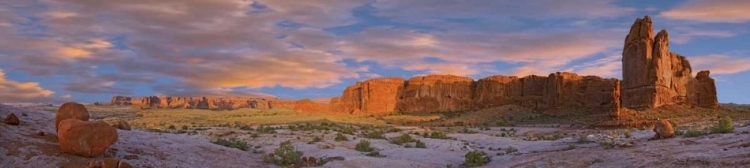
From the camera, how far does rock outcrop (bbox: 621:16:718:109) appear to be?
53.2 m

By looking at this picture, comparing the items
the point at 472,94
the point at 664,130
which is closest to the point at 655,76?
the point at 664,130

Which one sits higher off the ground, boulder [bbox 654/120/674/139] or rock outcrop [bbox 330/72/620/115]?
rock outcrop [bbox 330/72/620/115]

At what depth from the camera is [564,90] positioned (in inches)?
3219

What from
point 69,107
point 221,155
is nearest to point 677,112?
point 221,155

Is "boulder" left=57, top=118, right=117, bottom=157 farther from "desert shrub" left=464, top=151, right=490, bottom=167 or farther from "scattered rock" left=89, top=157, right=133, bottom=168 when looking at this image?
"desert shrub" left=464, top=151, right=490, bottom=167

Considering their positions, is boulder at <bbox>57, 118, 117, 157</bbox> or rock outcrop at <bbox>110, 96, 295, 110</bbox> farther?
rock outcrop at <bbox>110, 96, 295, 110</bbox>

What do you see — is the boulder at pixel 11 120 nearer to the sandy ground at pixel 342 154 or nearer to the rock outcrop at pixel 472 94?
the sandy ground at pixel 342 154

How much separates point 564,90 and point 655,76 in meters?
28.9

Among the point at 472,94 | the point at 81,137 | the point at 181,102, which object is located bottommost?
the point at 81,137

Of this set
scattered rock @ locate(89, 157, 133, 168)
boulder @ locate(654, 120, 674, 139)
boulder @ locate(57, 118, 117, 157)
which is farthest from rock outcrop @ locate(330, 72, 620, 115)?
scattered rock @ locate(89, 157, 133, 168)

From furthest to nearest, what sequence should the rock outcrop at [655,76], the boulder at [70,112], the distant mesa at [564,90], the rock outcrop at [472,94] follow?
the rock outcrop at [472,94]
the distant mesa at [564,90]
the rock outcrop at [655,76]
the boulder at [70,112]

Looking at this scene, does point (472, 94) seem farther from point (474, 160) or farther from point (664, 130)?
point (474, 160)

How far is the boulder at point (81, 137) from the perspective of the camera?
10.2 meters

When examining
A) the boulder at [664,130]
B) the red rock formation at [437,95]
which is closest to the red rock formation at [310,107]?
the red rock formation at [437,95]
